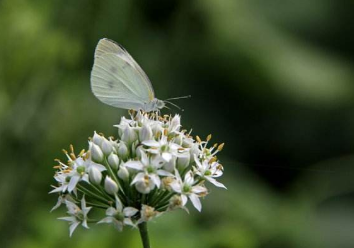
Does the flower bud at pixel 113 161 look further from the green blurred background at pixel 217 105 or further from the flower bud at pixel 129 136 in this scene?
the green blurred background at pixel 217 105

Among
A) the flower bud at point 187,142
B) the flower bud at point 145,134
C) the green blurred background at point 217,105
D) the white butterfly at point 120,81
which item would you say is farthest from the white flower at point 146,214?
the green blurred background at point 217,105

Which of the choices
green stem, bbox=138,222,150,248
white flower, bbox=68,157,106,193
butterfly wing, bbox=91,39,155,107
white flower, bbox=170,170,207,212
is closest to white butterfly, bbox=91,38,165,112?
butterfly wing, bbox=91,39,155,107

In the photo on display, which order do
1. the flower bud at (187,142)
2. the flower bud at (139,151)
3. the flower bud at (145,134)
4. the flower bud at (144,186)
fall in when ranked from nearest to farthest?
the flower bud at (144,186)
the flower bud at (139,151)
the flower bud at (145,134)
the flower bud at (187,142)

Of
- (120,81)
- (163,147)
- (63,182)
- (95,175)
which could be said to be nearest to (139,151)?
(163,147)

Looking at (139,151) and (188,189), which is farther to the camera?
(139,151)

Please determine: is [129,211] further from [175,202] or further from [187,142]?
[187,142]

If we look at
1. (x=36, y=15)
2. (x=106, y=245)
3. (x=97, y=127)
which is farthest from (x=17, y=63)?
(x=106, y=245)
